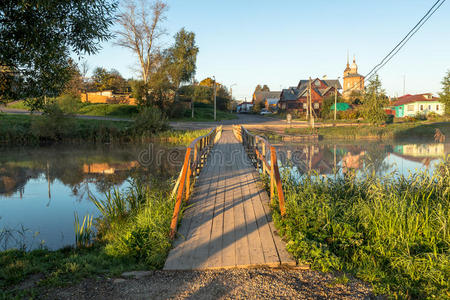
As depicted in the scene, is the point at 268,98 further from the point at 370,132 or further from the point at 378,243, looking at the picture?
the point at 378,243

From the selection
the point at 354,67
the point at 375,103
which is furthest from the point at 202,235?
the point at 354,67

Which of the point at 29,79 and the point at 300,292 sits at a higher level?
the point at 29,79

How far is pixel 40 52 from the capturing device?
22.4 feet

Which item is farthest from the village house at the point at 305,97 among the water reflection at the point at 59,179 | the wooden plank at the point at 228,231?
the wooden plank at the point at 228,231

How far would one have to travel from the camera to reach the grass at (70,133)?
968 inches

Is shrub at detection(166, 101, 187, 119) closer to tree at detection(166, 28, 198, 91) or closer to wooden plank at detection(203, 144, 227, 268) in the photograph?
tree at detection(166, 28, 198, 91)

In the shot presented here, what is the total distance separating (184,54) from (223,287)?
156 ft

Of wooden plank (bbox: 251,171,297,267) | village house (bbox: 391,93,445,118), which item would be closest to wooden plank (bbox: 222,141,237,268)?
wooden plank (bbox: 251,171,297,267)

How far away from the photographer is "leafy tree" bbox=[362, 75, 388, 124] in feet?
114

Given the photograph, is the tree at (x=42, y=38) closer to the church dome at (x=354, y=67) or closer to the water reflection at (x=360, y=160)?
the water reflection at (x=360, y=160)

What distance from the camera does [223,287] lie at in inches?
141

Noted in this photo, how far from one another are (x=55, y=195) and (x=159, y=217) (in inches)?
285

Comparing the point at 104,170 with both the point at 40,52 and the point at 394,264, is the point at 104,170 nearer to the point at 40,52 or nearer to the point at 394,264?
the point at 40,52

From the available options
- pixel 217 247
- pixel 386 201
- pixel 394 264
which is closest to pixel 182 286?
pixel 217 247
